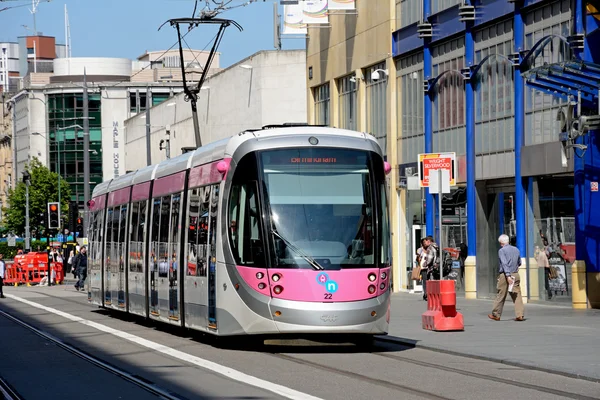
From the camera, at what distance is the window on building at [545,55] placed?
2961 cm

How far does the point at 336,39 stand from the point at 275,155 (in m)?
28.6

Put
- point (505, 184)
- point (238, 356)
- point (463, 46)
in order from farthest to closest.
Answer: point (463, 46) → point (505, 184) → point (238, 356)

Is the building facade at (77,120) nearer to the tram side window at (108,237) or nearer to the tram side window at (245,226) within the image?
the tram side window at (108,237)

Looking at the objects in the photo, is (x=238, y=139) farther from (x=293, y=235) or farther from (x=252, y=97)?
(x=252, y=97)

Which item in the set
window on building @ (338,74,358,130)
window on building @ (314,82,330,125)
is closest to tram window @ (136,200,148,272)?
window on building @ (338,74,358,130)

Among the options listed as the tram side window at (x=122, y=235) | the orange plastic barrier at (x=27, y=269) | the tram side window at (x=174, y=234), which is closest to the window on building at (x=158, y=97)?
the orange plastic barrier at (x=27, y=269)

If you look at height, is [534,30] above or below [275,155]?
above

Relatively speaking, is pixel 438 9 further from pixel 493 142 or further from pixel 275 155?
pixel 275 155

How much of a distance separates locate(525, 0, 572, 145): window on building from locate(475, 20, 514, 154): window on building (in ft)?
3.67

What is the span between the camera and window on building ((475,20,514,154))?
3288 cm

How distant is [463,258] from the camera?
36062 mm

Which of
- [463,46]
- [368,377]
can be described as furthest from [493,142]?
[368,377]

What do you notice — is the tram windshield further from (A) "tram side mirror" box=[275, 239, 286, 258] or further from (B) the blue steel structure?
(B) the blue steel structure

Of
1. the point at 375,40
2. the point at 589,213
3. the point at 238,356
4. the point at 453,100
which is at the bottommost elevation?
the point at 238,356
